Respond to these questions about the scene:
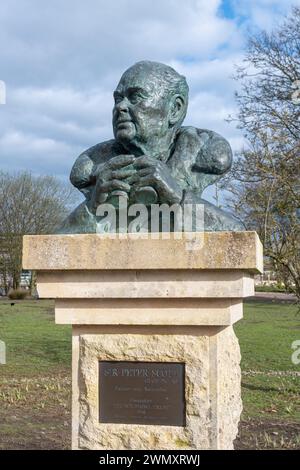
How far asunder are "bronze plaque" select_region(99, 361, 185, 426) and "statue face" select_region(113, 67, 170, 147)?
1.48 meters

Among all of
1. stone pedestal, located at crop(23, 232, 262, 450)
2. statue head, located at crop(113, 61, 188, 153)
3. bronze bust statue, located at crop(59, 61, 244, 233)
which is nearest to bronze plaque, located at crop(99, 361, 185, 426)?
stone pedestal, located at crop(23, 232, 262, 450)

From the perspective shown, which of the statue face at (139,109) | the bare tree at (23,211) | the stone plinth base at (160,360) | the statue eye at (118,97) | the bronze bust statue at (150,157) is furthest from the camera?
the bare tree at (23,211)

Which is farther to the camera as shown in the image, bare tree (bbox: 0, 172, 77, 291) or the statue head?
bare tree (bbox: 0, 172, 77, 291)

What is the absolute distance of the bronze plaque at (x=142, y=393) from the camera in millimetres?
3789

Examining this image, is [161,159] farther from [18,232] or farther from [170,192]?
[18,232]

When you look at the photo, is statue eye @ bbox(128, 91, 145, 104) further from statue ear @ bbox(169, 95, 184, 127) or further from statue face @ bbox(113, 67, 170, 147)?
statue ear @ bbox(169, 95, 184, 127)

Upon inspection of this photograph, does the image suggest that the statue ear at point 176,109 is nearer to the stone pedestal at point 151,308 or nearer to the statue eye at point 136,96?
the statue eye at point 136,96

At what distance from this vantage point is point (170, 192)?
3932 millimetres

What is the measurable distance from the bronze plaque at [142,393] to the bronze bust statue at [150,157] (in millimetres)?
904

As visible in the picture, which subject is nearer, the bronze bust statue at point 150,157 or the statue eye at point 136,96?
the bronze bust statue at point 150,157

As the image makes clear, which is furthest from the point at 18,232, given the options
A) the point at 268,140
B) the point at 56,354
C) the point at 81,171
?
the point at 81,171

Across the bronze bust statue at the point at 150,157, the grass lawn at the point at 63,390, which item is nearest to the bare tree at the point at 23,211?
the grass lawn at the point at 63,390

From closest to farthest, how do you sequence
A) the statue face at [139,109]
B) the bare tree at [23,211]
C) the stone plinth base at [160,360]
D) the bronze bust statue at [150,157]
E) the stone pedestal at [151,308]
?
the stone pedestal at [151,308], the stone plinth base at [160,360], the bronze bust statue at [150,157], the statue face at [139,109], the bare tree at [23,211]

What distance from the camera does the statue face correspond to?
4.11 m
